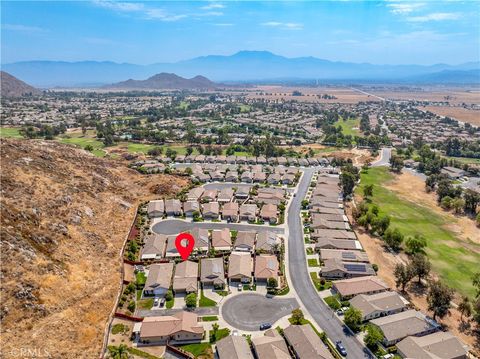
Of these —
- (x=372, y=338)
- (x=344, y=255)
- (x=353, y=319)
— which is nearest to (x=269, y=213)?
(x=344, y=255)

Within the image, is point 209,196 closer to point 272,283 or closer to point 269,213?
point 269,213

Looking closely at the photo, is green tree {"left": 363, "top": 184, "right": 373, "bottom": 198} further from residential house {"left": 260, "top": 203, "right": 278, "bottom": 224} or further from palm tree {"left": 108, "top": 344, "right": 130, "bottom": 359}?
palm tree {"left": 108, "top": 344, "right": 130, "bottom": 359}

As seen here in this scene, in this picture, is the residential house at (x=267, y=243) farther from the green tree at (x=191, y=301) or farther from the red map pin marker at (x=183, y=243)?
the green tree at (x=191, y=301)

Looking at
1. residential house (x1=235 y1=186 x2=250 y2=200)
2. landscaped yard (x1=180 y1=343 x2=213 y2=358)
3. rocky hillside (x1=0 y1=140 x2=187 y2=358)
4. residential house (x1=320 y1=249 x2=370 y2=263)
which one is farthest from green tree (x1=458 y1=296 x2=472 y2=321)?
residential house (x1=235 y1=186 x2=250 y2=200)

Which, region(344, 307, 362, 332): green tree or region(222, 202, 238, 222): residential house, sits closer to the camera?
region(344, 307, 362, 332): green tree

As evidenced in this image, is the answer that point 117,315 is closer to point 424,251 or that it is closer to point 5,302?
point 5,302

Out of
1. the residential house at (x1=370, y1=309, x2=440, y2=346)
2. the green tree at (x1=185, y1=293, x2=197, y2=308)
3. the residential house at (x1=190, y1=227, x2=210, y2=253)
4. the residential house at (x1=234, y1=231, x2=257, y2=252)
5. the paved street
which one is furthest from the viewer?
the residential house at (x1=234, y1=231, x2=257, y2=252)
